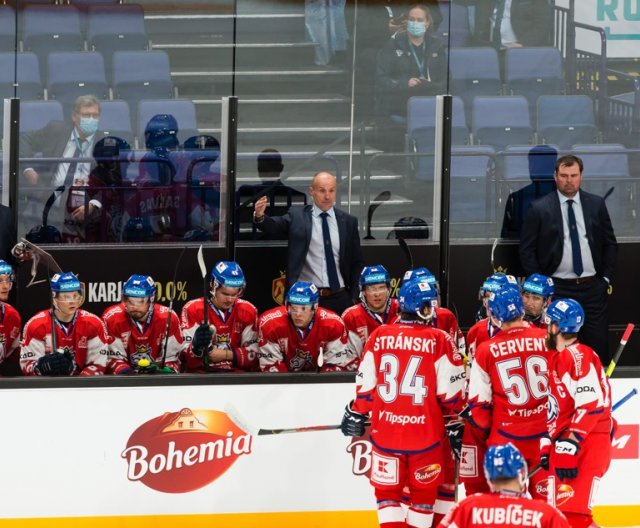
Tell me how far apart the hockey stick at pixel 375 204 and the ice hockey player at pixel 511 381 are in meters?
1.38

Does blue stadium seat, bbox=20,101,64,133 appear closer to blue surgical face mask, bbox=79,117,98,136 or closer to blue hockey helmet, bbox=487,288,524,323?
blue surgical face mask, bbox=79,117,98,136

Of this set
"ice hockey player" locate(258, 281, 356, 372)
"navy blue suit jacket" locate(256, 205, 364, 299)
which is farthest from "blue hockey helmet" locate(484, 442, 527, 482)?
"navy blue suit jacket" locate(256, 205, 364, 299)

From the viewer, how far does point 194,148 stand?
8133mm

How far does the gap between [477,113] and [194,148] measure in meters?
1.55

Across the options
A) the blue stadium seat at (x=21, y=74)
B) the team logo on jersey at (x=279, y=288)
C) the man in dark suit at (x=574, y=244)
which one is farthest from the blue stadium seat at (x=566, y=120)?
the blue stadium seat at (x=21, y=74)

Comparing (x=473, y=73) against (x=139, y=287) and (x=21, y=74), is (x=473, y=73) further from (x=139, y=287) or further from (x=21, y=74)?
(x=21, y=74)

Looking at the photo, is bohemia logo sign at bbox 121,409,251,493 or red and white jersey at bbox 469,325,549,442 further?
bohemia logo sign at bbox 121,409,251,493

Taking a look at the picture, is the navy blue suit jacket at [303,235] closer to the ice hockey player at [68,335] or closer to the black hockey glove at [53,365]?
the ice hockey player at [68,335]

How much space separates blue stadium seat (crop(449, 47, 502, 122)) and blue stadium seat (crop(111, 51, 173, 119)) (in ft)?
5.01

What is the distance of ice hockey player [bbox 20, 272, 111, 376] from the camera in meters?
7.74

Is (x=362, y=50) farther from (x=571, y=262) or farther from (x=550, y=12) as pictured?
(x=571, y=262)

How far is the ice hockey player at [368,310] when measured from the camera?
807 cm

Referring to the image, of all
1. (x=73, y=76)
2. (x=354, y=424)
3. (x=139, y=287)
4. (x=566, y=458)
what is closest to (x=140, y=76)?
(x=73, y=76)

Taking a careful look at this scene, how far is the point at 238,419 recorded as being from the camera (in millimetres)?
7539
